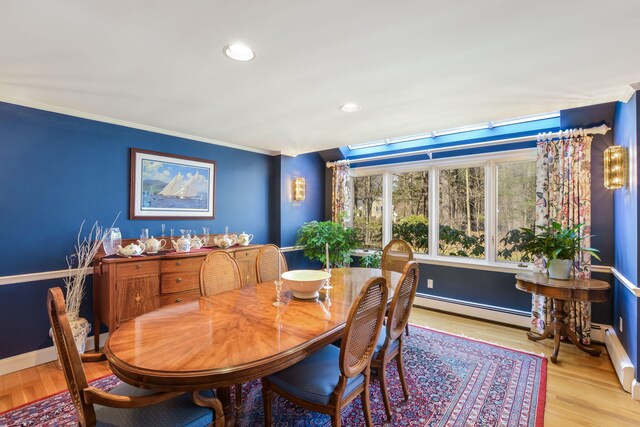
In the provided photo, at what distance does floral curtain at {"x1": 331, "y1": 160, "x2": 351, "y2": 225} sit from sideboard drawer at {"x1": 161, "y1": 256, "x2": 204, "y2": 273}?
8.62 feet

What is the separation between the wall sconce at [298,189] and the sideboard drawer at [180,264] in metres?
2.05

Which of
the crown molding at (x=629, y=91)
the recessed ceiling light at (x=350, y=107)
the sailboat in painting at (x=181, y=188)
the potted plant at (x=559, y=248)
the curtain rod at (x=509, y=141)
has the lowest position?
the potted plant at (x=559, y=248)

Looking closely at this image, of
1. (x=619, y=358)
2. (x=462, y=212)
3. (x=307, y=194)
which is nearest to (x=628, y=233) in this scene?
(x=619, y=358)

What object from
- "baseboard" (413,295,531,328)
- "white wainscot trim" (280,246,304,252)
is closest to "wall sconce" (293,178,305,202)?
"white wainscot trim" (280,246,304,252)

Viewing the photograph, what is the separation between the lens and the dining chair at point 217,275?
2436 millimetres

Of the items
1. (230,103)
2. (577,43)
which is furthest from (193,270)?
(577,43)

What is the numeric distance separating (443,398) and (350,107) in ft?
8.33

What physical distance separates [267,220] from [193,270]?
5.61 feet

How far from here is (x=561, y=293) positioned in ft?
9.34

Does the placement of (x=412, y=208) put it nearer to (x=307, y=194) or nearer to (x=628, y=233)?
(x=307, y=194)

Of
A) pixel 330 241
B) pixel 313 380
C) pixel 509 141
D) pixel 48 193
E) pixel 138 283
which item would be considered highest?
pixel 509 141

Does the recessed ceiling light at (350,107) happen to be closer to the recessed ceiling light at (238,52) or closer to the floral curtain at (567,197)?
the recessed ceiling light at (238,52)

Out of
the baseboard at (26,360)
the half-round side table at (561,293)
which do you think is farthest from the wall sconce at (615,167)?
the baseboard at (26,360)

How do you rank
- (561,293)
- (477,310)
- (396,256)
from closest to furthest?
(561,293)
(396,256)
(477,310)
